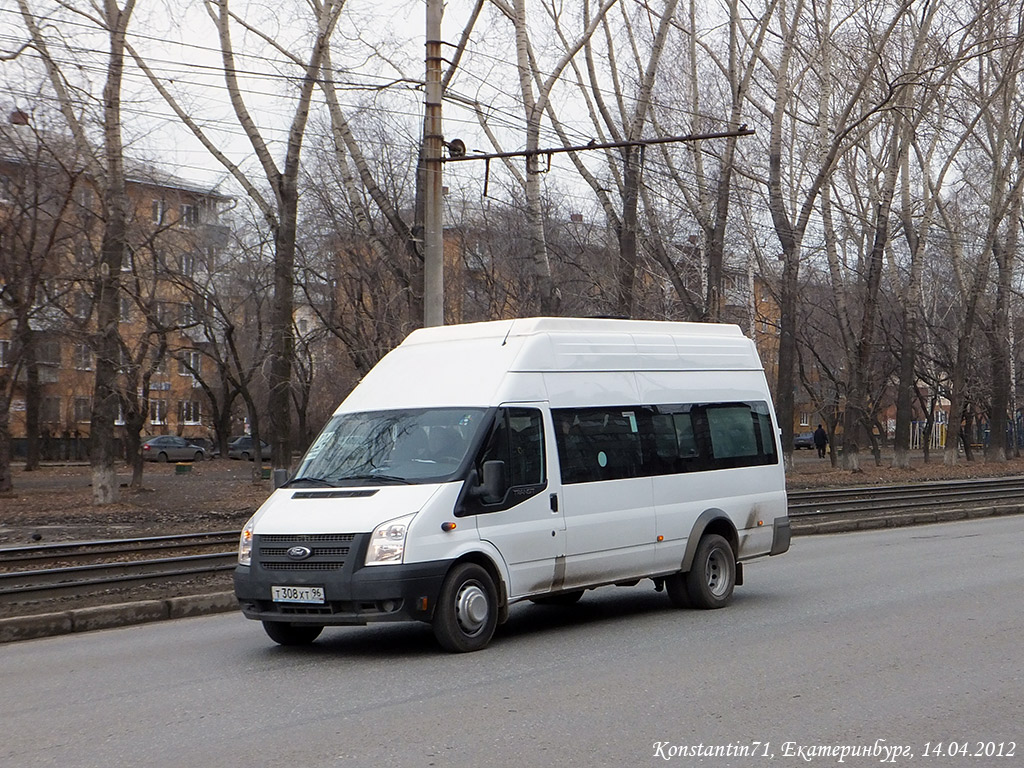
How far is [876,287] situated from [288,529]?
111ft

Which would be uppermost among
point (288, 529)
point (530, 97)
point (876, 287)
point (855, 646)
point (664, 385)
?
point (530, 97)

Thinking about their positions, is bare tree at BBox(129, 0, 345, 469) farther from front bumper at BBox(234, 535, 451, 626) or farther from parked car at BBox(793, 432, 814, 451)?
parked car at BBox(793, 432, 814, 451)

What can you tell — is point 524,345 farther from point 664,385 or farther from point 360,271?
point 360,271

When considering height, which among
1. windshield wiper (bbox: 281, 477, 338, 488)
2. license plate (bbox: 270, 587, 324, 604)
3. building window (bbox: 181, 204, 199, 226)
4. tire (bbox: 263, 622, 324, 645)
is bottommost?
tire (bbox: 263, 622, 324, 645)

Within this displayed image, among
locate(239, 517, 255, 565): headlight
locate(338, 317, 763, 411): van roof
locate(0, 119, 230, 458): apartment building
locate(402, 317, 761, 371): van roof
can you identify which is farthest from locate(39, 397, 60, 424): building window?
locate(239, 517, 255, 565): headlight

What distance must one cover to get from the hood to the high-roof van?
0.6 inches

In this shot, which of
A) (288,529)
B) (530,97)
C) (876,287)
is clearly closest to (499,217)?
(876,287)

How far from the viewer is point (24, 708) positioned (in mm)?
7297

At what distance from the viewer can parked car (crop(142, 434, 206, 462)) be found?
2450 inches

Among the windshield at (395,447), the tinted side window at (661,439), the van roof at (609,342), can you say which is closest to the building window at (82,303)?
the van roof at (609,342)

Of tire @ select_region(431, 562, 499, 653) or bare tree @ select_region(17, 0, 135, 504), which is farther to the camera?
bare tree @ select_region(17, 0, 135, 504)

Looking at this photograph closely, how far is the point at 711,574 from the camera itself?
1134 cm

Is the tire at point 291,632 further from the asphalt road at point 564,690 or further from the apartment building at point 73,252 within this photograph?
the apartment building at point 73,252

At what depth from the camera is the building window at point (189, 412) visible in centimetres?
7344
